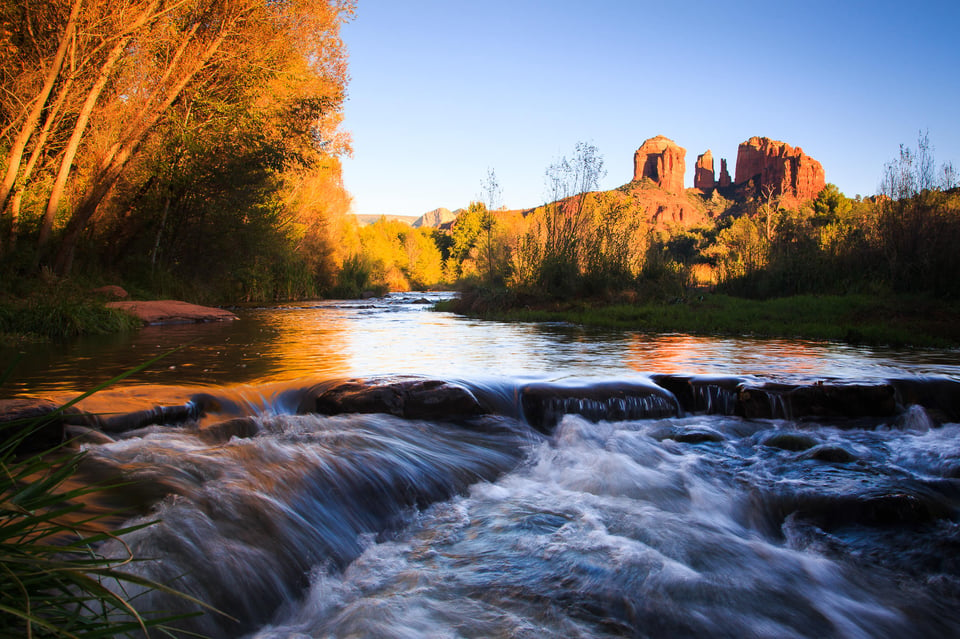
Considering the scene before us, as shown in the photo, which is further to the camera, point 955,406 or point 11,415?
point 955,406

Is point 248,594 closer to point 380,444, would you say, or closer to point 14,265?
point 380,444

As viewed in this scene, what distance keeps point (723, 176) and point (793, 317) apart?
13120 cm

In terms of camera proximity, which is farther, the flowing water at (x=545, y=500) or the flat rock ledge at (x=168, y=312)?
the flat rock ledge at (x=168, y=312)

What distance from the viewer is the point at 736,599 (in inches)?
109

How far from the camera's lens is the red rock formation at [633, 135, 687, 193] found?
132 meters

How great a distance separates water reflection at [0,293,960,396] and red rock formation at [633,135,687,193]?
12839cm

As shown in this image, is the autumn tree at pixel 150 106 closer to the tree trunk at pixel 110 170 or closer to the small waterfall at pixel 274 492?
the tree trunk at pixel 110 170

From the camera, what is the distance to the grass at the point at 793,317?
10172 millimetres

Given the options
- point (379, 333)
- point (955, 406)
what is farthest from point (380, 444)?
point (379, 333)

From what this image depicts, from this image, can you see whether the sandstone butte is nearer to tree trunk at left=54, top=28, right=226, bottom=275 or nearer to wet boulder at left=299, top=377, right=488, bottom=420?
tree trunk at left=54, top=28, right=226, bottom=275

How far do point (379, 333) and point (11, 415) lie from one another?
8756 millimetres

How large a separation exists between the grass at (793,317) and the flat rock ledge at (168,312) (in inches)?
293

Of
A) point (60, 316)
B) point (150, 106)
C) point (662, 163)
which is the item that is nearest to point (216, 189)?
point (150, 106)

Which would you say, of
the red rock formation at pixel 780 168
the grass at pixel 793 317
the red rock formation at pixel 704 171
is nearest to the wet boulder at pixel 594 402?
the grass at pixel 793 317
